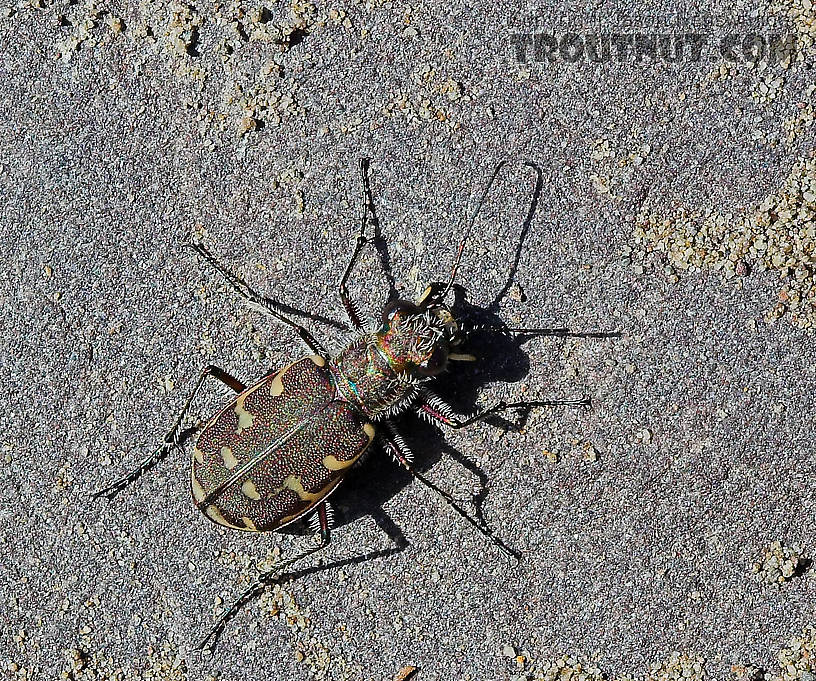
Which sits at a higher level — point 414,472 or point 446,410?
point 446,410

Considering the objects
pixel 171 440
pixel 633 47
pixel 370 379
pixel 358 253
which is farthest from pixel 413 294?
pixel 633 47

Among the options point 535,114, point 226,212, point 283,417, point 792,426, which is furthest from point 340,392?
point 792,426

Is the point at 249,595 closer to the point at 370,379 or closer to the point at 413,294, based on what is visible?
the point at 370,379

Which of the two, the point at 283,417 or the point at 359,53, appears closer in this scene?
the point at 283,417

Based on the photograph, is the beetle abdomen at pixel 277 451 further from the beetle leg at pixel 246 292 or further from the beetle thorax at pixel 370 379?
the beetle leg at pixel 246 292

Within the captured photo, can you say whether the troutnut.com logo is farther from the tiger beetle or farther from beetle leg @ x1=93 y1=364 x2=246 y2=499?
beetle leg @ x1=93 y1=364 x2=246 y2=499

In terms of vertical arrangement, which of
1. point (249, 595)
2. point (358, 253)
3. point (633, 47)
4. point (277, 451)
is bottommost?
point (249, 595)

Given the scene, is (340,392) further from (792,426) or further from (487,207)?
(792,426)
